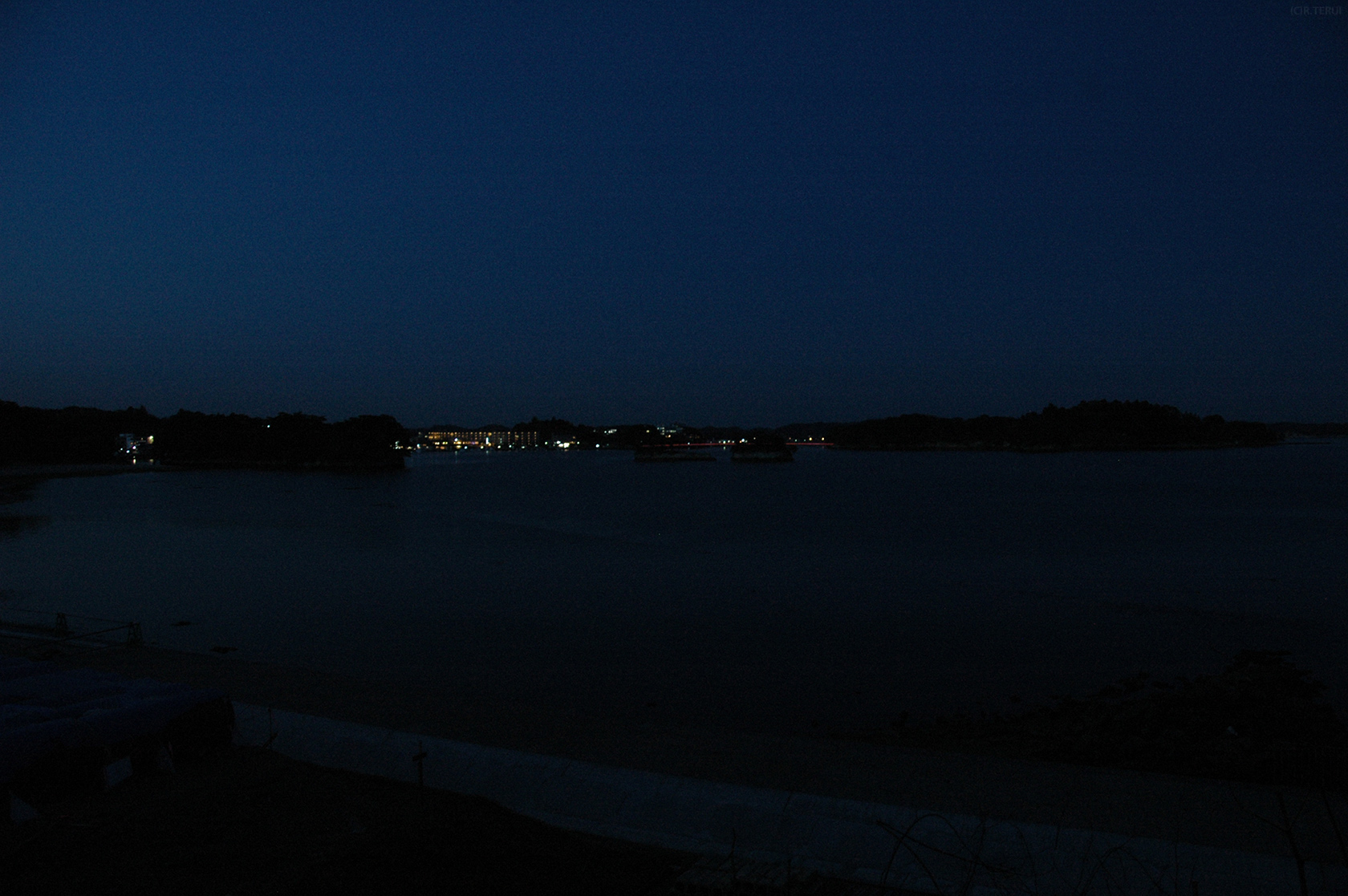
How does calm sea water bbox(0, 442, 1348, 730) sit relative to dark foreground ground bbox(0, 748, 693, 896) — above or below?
below

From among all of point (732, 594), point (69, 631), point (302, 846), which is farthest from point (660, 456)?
point (302, 846)

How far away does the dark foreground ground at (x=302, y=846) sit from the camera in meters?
6.43

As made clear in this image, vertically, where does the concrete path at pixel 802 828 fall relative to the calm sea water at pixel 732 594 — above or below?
above

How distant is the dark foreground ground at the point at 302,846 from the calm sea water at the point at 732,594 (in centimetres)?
668

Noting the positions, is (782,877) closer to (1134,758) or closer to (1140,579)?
(1134,758)

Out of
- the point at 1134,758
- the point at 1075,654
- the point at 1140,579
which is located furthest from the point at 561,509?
the point at 1134,758

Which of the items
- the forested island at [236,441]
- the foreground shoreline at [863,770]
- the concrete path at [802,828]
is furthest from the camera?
the forested island at [236,441]

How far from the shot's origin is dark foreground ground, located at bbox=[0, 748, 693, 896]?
643 centimetres

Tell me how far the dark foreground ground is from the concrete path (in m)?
0.32

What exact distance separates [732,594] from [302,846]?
65.3 ft

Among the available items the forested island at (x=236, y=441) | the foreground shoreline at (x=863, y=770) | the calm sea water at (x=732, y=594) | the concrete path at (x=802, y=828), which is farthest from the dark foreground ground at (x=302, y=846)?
the forested island at (x=236, y=441)

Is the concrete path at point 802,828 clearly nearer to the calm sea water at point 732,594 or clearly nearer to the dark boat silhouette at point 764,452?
the calm sea water at point 732,594

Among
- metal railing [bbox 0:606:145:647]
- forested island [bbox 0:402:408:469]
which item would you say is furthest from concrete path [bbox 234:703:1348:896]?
forested island [bbox 0:402:408:469]

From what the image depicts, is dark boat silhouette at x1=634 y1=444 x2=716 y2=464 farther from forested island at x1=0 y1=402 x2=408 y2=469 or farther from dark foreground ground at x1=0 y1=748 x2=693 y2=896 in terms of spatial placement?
dark foreground ground at x1=0 y1=748 x2=693 y2=896
